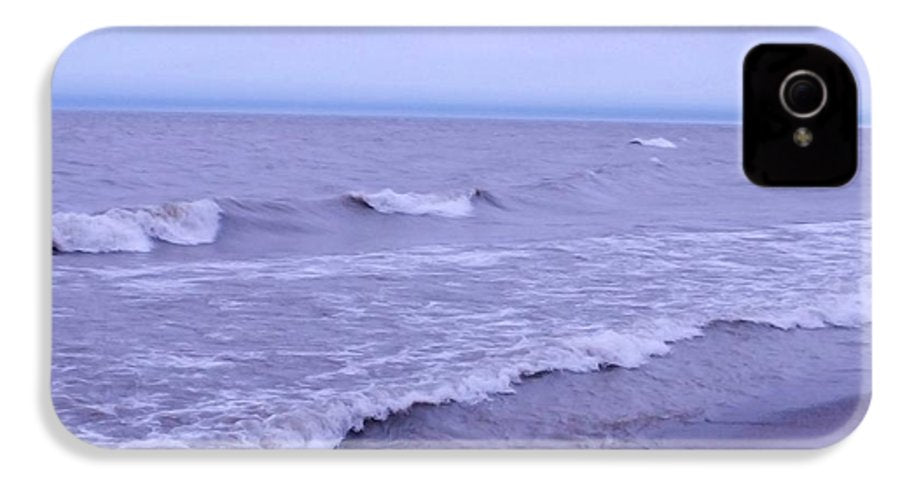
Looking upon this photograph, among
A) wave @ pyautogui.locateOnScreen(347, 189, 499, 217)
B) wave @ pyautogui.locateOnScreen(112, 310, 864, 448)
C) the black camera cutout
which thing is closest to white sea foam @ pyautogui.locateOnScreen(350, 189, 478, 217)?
wave @ pyautogui.locateOnScreen(347, 189, 499, 217)

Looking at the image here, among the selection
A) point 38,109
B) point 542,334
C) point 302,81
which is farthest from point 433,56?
point 38,109

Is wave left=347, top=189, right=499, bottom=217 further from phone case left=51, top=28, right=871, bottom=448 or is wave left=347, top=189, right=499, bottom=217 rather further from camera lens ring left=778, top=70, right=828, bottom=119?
camera lens ring left=778, top=70, right=828, bottom=119

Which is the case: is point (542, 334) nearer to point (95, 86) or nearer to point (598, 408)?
point (598, 408)

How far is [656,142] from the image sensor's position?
1.05 metres

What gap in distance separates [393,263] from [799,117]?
1.39 ft

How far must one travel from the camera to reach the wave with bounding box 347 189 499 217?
1.04 metres

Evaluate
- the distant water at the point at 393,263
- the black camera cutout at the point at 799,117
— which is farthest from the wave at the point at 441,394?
the black camera cutout at the point at 799,117

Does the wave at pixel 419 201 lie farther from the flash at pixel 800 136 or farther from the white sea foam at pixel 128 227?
the flash at pixel 800 136

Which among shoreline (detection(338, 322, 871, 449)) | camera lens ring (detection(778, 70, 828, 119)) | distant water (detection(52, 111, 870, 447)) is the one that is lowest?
shoreline (detection(338, 322, 871, 449))

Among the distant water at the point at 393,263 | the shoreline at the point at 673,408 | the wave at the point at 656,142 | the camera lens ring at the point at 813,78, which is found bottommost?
the shoreline at the point at 673,408

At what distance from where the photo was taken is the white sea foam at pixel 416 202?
1040 mm

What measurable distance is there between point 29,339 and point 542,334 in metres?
0.52

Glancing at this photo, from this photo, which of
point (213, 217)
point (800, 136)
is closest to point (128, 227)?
point (213, 217)

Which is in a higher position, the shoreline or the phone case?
the phone case
